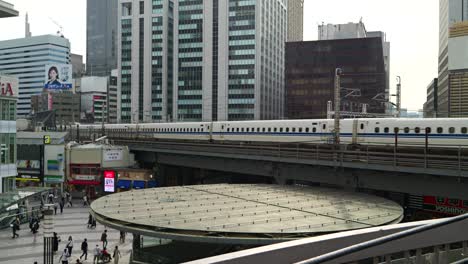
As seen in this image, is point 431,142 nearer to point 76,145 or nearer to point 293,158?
point 293,158

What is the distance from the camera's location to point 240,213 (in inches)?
731

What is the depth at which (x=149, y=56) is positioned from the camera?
560 ft

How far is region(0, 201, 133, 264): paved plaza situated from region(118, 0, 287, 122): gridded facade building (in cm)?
11883

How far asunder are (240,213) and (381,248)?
10301 mm

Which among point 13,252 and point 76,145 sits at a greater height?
point 76,145

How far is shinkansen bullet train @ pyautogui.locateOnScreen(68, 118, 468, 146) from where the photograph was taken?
33.3m

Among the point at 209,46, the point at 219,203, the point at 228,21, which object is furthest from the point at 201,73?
the point at 219,203

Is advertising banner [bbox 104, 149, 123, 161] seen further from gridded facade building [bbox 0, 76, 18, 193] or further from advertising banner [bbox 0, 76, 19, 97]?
advertising banner [bbox 0, 76, 19, 97]

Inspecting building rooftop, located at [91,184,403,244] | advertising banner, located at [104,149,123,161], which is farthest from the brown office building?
building rooftop, located at [91,184,403,244]

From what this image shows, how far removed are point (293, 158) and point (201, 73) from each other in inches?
5291

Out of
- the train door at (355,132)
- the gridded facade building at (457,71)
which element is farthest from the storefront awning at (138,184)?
the gridded facade building at (457,71)

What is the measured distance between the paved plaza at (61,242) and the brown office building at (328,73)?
344 ft

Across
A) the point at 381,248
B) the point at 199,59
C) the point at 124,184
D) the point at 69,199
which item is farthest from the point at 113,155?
the point at 199,59

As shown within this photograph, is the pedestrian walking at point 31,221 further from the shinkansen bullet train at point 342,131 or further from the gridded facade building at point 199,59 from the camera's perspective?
the gridded facade building at point 199,59
